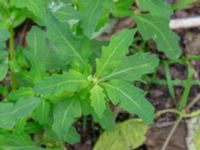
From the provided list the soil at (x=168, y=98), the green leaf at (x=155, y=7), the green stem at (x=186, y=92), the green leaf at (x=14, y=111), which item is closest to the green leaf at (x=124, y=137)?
the soil at (x=168, y=98)

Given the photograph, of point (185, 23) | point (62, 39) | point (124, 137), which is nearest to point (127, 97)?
point (62, 39)

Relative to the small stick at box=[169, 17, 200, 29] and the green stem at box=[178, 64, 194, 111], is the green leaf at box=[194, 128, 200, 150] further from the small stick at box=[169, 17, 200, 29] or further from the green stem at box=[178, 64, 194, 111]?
the small stick at box=[169, 17, 200, 29]

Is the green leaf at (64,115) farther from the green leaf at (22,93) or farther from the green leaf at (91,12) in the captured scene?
the green leaf at (91,12)

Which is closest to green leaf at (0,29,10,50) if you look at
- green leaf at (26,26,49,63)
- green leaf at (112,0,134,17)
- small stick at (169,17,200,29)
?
green leaf at (26,26,49,63)

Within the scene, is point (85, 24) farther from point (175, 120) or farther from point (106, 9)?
point (175, 120)

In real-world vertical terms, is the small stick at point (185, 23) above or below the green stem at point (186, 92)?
above
